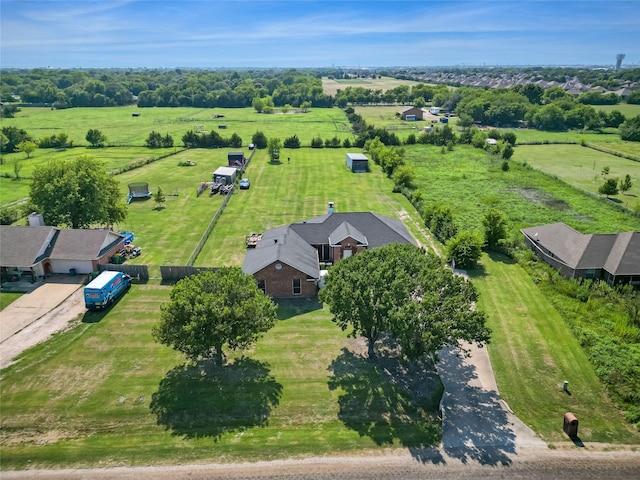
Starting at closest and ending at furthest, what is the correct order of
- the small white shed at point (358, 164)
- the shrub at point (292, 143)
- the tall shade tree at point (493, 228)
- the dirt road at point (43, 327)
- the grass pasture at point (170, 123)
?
1. the dirt road at point (43, 327)
2. the tall shade tree at point (493, 228)
3. the small white shed at point (358, 164)
4. the shrub at point (292, 143)
5. the grass pasture at point (170, 123)

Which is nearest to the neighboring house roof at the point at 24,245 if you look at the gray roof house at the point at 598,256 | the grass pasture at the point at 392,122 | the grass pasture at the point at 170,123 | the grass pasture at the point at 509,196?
the grass pasture at the point at 509,196

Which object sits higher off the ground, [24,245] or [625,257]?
[24,245]

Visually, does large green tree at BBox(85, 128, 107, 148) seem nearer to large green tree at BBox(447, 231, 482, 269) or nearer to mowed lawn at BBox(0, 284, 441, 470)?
mowed lawn at BBox(0, 284, 441, 470)

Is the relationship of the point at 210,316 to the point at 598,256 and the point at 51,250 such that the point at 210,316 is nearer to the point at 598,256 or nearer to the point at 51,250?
the point at 51,250

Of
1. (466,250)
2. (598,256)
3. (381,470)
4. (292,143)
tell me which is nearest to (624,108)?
(292,143)

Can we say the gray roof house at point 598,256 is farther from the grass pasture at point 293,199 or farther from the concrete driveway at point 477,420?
the concrete driveway at point 477,420

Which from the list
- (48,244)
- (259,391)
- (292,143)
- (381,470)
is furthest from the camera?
(292,143)

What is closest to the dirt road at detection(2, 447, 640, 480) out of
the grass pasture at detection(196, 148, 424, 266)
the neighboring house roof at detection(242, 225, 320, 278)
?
the neighboring house roof at detection(242, 225, 320, 278)
